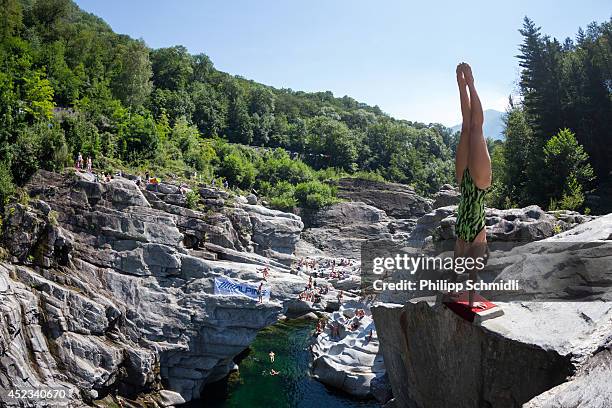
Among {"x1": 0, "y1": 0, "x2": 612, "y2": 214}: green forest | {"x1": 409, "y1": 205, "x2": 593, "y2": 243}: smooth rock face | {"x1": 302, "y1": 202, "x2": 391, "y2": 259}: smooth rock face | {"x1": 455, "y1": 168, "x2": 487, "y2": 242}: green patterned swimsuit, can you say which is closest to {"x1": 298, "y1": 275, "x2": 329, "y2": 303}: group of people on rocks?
{"x1": 0, "y1": 0, "x2": 612, "y2": 214}: green forest

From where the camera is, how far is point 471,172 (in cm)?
646

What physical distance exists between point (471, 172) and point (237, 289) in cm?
1500

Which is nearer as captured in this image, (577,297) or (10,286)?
(577,297)

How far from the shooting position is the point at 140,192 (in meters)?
21.6

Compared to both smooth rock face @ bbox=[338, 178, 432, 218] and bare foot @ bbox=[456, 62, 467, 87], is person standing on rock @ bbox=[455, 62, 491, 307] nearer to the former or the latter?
bare foot @ bbox=[456, 62, 467, 87]

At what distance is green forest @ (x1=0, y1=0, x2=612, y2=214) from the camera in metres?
25.0

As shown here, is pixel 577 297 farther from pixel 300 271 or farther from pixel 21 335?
pixel 300 271

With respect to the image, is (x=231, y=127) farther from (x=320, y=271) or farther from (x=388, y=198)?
(x=320, y=271)

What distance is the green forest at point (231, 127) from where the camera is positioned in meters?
25.0

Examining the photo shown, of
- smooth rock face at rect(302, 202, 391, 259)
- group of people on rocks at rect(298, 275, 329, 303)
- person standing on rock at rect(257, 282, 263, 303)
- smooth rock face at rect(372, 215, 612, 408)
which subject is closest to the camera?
smooth rock face at rect(372, 215, 612, 408)

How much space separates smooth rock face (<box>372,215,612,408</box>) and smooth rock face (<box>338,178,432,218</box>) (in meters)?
48.1

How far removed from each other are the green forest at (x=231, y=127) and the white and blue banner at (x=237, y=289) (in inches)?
368

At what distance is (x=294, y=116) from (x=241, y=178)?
1404 inches

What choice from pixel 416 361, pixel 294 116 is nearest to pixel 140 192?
pixel 416 361
